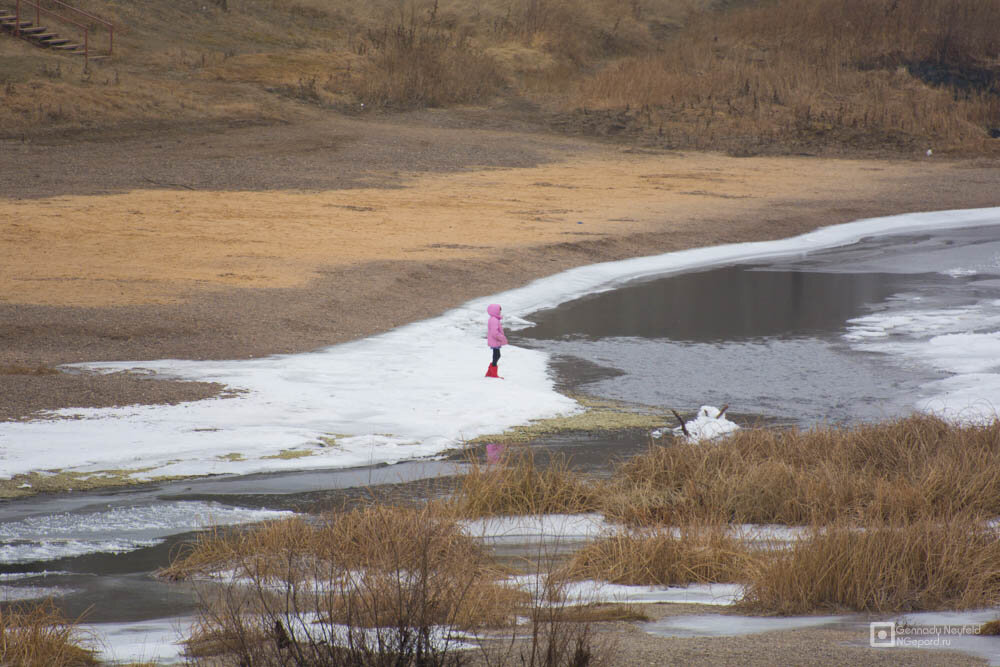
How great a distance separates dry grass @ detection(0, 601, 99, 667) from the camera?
181 inches

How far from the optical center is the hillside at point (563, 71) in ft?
116

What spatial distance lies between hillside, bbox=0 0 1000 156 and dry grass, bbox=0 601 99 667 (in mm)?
29164

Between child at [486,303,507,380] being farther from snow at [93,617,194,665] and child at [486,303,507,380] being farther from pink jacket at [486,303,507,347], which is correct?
snow at [93,617,194,665]

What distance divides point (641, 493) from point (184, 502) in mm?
3307

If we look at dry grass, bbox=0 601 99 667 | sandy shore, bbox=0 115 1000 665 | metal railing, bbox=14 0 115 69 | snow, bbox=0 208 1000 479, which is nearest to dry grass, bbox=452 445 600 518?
snow, bbox=0 208 1000 479

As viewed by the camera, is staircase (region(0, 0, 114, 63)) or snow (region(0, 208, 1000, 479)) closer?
snow (region(0, 208, 1000, 479))

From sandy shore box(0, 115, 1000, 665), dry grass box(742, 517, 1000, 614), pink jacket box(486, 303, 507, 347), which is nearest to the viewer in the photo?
dry grass box(742, 517, 1000, 614)

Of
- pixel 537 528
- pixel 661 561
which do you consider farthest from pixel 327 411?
pixel 661 561

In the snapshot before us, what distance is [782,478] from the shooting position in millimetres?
7875

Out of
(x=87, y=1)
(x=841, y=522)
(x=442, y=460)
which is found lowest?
(x=442, y=460)

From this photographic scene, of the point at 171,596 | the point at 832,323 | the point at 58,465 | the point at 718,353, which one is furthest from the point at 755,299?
the point at 171,596

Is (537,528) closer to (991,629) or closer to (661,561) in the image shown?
(661,561)

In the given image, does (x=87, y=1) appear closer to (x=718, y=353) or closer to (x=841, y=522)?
(x=718, y=353)

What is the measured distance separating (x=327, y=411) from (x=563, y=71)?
36.1 m
